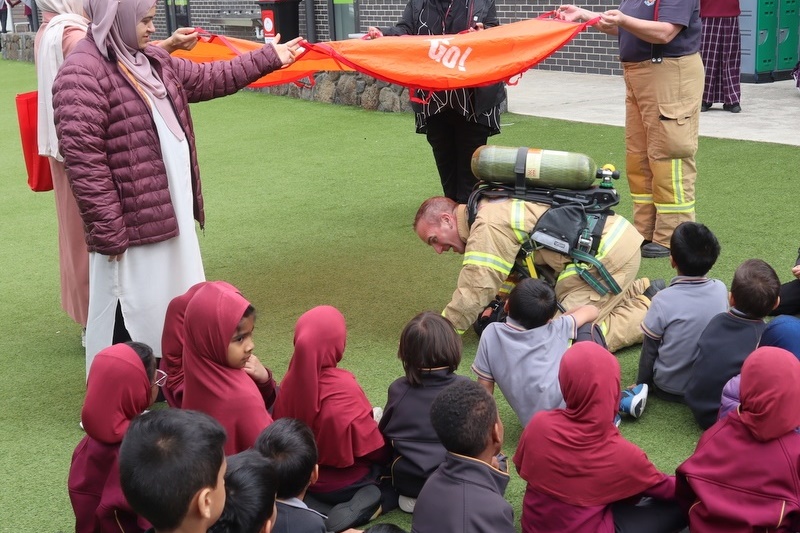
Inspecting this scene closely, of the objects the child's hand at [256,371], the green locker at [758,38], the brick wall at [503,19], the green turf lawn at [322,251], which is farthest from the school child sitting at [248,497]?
the brick wall at [503,19]

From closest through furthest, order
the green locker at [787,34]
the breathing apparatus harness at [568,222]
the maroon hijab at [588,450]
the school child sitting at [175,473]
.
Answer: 1. the school child sitting at [175,473]
2. the maroon hijab at [588,450]
3. the breathing apparatus harness at [568,222]
4. the green locker at [787,34]

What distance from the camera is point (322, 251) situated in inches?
235

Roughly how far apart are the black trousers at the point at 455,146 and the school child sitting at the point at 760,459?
324 centimetres

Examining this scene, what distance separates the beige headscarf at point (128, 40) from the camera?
140 inches

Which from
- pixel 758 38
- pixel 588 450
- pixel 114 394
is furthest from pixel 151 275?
pixel 758 38

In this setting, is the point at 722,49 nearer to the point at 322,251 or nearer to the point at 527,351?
the point at 322,251

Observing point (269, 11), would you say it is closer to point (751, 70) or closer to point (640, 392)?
point (751, 70)

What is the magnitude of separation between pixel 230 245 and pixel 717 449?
4.19 metres

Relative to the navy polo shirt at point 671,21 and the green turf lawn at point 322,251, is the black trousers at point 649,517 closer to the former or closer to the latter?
the green turf lawn at point 322,251

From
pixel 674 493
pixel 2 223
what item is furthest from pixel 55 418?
pixel 2 223

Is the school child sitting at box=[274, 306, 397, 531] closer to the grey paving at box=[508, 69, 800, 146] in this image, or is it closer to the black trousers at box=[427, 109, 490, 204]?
the black trousers at box=[427, 109, 490, 204]

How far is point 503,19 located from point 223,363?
34.3 feet

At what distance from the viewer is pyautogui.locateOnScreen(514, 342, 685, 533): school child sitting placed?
8.89 ft

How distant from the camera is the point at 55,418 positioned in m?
3.99
